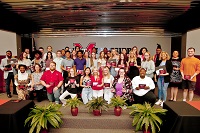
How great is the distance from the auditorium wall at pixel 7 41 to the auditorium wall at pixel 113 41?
1113 mm

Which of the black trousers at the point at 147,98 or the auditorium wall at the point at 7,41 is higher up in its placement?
the auditorium wall at the point at 7,41

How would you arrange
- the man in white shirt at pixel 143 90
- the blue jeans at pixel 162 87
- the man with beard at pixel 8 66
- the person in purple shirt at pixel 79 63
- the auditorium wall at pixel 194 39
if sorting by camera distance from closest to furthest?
the man in white shirt at pixel 143 90
the blue jeans at pixel 162 87
the person in purple shirt at pixel 79 63
the man with beard at pixel 8 66
the auditorium wall at pixel 194 39

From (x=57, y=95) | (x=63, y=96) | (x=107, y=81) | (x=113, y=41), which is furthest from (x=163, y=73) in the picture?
(x=113, y=41)

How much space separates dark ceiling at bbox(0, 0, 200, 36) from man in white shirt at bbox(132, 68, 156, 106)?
1.96 meters

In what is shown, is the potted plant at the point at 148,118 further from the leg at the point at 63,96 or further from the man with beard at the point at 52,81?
the man with beard at the point at 52,81

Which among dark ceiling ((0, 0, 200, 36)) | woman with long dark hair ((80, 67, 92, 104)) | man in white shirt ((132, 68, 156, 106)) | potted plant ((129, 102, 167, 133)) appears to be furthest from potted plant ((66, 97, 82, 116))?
dark ceiling ((0, 0, 200, 36))

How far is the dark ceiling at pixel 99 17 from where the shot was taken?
4.95 meters

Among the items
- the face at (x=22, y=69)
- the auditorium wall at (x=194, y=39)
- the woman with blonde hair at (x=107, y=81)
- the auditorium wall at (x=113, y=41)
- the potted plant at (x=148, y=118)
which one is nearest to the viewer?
the potted plant at (x=148, y=118)

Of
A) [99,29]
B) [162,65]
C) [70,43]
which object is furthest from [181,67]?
[70,43]

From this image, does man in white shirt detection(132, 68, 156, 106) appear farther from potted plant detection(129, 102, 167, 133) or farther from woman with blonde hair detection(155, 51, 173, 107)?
potted plant detection(129, 102, 167, 133)

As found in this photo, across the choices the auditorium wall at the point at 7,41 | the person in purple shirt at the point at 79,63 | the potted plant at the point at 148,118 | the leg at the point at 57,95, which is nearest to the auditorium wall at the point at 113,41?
the auditorium wall at the point at 7,41

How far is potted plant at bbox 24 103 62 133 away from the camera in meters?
3.16

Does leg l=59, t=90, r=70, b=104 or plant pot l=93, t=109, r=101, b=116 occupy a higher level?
leg l=59, t=90, r=70, b=104

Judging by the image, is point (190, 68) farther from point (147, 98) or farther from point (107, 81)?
point (107, 81)
